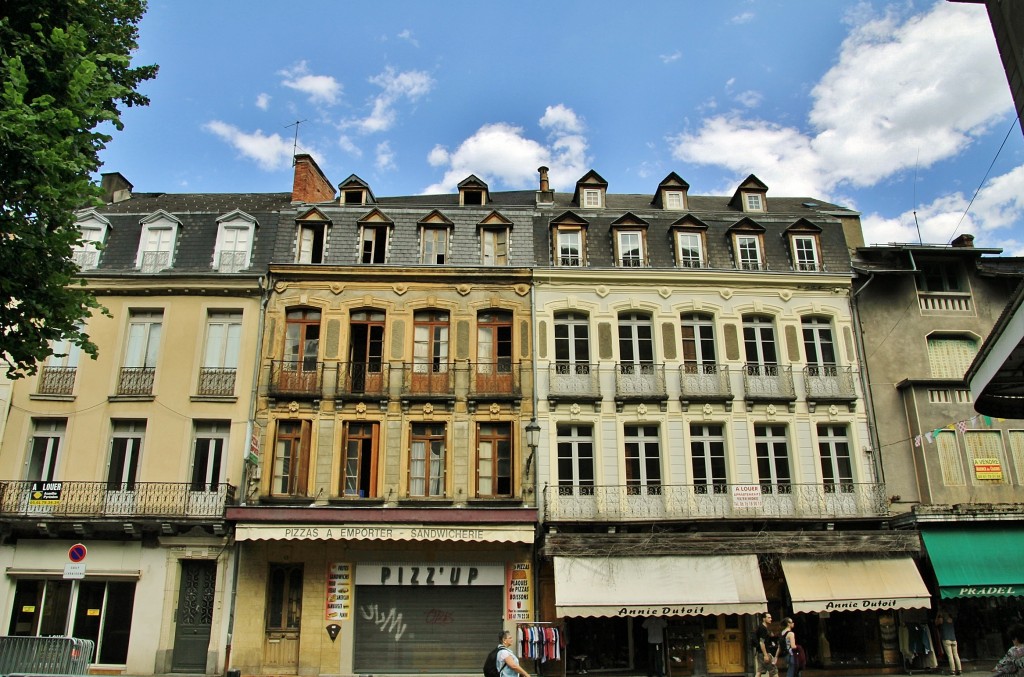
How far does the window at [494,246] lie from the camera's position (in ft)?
72.4

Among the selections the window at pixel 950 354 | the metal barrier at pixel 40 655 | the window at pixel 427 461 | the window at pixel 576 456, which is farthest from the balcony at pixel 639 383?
the metal barrier at pixel 40 655

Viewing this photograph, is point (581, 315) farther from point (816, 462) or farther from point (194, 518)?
point (194, 518)

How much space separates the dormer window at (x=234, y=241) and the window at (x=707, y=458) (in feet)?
42.9

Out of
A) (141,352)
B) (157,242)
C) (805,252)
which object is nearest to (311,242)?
(157,242)

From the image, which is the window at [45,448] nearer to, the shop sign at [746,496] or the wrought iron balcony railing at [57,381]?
the wrought iron balcony railing at [57,381]

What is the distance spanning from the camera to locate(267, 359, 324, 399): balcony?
20297 millimetres

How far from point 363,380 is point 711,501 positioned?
31.0 ft

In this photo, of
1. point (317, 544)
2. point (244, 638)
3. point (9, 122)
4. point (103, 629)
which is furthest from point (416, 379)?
point (9, 122)

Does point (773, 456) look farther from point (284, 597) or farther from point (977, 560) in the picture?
point (284, 597)

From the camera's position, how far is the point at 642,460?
20.4 metres

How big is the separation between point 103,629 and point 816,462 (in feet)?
59.7

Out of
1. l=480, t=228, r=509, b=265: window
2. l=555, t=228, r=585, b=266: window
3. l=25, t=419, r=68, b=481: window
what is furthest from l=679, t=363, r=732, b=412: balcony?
l=25, t=419, r=68, b=481: window

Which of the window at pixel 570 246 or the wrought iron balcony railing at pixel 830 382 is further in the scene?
the window at pixel 570 246

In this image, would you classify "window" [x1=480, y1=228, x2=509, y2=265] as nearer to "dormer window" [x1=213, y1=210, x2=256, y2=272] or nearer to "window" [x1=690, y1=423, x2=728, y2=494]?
"dormer window" [x1=213, y1=210, x2=256, y2=272]
